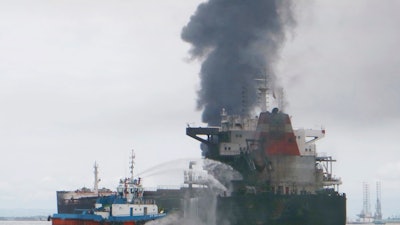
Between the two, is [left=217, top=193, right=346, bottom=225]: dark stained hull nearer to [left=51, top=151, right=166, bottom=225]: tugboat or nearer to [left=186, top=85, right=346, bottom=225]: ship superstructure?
[left=186, top=85, right=346, bottom=225]: ship superstructure

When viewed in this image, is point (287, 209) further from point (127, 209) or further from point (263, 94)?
point (127, 209)

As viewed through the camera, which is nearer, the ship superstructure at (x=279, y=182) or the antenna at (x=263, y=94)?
the ship superstructure at (x=279, y=182)

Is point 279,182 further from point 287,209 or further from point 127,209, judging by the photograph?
point 127,209

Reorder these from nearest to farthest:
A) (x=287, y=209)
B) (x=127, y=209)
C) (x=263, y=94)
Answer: (x=287, y=209)
(x=127, y=209)
(x=263, y=94)

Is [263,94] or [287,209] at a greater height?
[263,94]

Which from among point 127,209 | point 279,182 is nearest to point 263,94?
point 279,182

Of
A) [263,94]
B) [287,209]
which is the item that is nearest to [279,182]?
[287,209]

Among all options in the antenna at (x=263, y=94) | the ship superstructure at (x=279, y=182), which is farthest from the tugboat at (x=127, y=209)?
the antenna at (x=263, y=94)

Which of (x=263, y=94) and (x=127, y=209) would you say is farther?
(x=263, y=94)

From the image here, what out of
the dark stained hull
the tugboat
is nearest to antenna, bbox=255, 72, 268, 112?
the dark stained hull

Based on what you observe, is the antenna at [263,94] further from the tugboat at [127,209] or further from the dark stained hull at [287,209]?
the tugboat at [127,209]

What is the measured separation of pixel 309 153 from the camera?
7612cm

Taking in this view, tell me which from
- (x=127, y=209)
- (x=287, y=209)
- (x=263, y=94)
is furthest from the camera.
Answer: (x=263, y=94)

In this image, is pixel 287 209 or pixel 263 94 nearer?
pixel 287 209
